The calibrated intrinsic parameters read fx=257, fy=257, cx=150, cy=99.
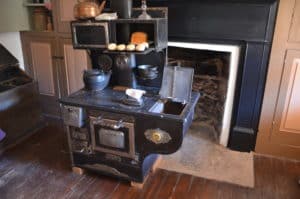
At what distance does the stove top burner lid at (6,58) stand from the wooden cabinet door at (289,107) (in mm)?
2583

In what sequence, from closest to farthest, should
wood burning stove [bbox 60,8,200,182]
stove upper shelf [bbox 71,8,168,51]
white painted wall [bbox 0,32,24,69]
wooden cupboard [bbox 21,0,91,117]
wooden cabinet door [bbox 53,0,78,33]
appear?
wood burning stove [bbox 60,8,200,182], stove upper shelf [bbox 71,8,168,51], wooden cabinet door [bbox 53,0,78,33], wooden cupboard [bbox 21,0,91,117], white painted wall [bbox 0,32,24,69]

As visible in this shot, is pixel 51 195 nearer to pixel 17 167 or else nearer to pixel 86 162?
pixel 86 162

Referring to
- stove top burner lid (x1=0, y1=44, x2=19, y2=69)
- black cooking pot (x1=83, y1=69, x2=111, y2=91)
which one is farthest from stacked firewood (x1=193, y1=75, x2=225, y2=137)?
stove top burner lid (x1=0, y1=44, x2=19, y2=69)

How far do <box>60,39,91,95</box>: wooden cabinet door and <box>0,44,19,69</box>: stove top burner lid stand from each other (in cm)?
Result: 49

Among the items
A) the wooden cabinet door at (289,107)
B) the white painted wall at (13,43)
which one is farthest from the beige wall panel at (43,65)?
the wooden cabinet door at (289,107)

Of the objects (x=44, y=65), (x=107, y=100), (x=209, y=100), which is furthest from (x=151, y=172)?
(x=44, y=65)

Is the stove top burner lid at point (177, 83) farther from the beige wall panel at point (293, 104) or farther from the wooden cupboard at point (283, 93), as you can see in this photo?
the beige wall panel at point (293, 104)

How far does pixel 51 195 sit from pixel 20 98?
1.11 meters

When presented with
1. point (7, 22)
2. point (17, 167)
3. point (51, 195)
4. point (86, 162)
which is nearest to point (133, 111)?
point (86, 162)

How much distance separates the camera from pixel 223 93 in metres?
2.42

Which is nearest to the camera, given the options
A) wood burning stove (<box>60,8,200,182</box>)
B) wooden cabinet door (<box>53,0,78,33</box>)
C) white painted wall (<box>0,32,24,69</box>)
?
wood burning stove (<box>60,8,200,182</box>)

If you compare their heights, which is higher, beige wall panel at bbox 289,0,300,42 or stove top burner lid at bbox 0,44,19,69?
beige wall panel at bbox 289,0,300,42

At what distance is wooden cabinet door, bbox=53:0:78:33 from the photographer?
255 centimetres

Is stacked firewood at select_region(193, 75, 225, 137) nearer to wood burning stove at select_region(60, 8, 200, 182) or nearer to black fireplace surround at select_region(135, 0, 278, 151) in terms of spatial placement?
black fireplace surround at select_region(135, 0, 278, 151)
